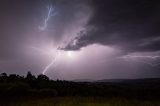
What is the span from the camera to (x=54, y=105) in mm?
21516

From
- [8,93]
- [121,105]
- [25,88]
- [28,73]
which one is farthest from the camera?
[28,73]

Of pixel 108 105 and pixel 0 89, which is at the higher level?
pixel 0 89

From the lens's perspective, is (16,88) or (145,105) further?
(16,88)

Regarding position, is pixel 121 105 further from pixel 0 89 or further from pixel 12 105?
pixel 0 89

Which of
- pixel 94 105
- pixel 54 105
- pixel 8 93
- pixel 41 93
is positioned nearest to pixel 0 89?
pixel 8 93

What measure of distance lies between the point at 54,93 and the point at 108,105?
17.6 meters

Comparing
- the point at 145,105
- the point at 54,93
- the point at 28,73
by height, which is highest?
the point at 28,73

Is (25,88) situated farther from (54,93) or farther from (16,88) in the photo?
(54,93)

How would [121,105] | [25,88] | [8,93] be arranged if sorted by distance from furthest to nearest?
[25,88]
[8,93]
[121,105]

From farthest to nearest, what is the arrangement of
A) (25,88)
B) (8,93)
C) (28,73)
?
(28,73) < (25,88) < (8,93)

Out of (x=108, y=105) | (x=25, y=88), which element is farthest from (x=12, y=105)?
(x=25, y=88)

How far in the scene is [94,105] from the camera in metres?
21.9

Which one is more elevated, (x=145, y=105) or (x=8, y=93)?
(x=8, y=93)

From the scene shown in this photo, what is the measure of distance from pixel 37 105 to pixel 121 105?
8.53m
